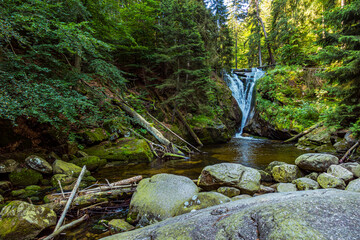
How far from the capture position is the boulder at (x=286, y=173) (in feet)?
15.8

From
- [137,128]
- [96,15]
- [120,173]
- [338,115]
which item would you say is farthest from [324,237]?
[96,15]

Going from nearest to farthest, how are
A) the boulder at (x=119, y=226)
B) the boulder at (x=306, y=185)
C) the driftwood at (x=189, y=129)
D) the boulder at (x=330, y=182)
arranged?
1. the boulder at (x=119, y=226)
2. the boulder at (x=330, y=182)
3. the boulder at (x=306, y=185)
4. the driftwood at (x=189, y=129)

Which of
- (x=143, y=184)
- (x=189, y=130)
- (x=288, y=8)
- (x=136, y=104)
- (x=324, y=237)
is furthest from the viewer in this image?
(x=288, y=8)

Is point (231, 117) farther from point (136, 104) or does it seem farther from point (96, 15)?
point (96, 15)

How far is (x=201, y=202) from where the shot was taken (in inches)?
113

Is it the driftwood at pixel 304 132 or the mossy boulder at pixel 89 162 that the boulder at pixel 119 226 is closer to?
the mossy boulder at pixel 89 162

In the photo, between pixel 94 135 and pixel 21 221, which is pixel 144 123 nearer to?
pixel 94 135

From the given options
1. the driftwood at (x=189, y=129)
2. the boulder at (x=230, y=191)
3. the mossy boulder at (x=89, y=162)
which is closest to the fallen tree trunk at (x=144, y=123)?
the driftwood at (x=189, y=129)

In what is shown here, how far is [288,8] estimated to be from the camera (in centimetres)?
1767

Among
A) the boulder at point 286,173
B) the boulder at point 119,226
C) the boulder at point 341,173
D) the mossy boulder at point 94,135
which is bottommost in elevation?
the boulder at point 286,173

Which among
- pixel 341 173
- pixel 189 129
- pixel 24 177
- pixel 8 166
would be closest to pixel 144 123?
pixel 189 129

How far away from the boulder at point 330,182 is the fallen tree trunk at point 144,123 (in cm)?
611

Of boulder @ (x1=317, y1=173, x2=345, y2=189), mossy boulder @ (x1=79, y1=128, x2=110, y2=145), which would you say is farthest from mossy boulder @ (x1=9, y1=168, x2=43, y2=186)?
boulder @ (x1=317, y1=173, x2=345, y2=189)

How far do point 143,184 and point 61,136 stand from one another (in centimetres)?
472
